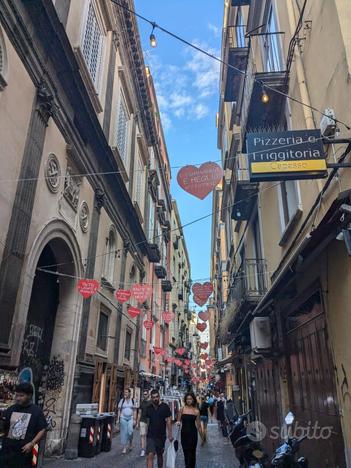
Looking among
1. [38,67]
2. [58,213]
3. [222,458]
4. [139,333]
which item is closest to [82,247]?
[58,213]

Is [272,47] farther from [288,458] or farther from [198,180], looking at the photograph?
[288,458]

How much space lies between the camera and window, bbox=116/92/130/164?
62.3 feet

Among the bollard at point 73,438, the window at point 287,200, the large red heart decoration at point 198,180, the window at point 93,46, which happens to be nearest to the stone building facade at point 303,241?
the window at point 287,200

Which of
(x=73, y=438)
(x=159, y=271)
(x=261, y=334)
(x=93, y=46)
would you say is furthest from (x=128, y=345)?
(x=93, y=46)

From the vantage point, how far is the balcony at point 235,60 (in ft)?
44.6

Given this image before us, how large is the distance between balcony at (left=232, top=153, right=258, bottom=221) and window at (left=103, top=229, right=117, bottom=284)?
19.0 feet

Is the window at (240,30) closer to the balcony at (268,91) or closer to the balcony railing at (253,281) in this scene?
the balcony at (268,91)

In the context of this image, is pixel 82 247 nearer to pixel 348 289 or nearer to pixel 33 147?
pixel 33 147

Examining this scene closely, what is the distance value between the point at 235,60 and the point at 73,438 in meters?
13.1

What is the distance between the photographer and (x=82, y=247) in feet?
43.1

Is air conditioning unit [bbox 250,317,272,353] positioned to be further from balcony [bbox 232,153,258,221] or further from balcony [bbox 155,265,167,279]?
balcony [bbox 155,265,167,279]

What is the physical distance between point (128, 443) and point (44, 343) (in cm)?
395

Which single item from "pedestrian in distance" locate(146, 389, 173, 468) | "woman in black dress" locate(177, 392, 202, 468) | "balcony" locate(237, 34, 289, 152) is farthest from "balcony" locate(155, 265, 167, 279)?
"woman in black dress" locate(177, 392, 202, 468)

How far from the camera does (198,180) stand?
939cm
